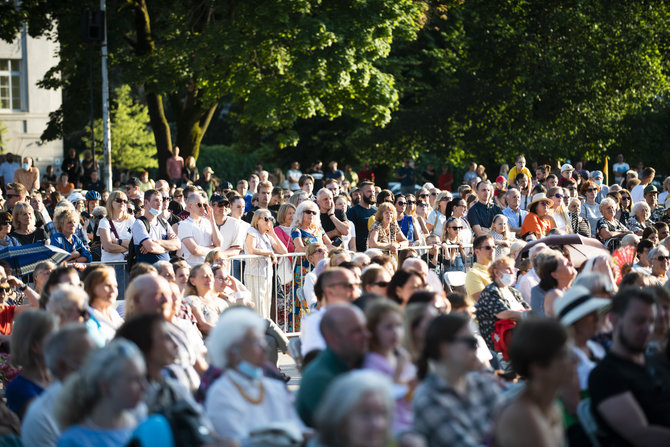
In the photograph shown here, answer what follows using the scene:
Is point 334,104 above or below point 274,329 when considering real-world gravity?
above

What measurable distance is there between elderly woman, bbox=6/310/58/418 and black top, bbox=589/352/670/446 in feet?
10.2

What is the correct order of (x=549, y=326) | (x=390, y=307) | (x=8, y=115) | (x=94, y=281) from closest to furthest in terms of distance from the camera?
(x=549, y=326), (x=390, y=307), (x=94, y=281), (x=8, y=115)

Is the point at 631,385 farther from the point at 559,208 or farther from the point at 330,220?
the point at 559,208

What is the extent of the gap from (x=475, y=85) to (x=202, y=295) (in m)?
25.2

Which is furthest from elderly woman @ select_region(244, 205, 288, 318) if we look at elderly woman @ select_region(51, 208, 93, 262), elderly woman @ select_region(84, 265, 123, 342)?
elderly woman @ select_region(84, 265, 123, 342)

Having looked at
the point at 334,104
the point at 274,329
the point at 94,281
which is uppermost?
the point at 334,104

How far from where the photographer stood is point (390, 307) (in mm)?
5957

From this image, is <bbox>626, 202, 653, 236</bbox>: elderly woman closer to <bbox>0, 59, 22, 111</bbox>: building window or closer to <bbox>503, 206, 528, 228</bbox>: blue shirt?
<bbox>503, 206, 528, 228</bbox>: blue shirt

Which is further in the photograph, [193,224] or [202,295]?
[193,224]

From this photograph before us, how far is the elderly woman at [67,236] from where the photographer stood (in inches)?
469

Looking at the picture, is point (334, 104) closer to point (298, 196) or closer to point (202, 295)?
point (298, 196)

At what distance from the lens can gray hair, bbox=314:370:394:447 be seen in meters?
4.17

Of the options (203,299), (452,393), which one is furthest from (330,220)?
(452,393)

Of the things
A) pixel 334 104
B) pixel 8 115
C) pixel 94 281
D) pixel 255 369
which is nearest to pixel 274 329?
pixel 94 281
